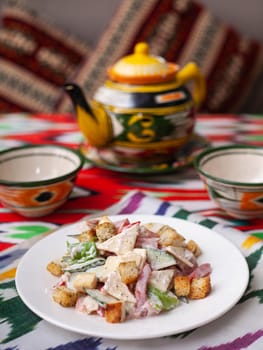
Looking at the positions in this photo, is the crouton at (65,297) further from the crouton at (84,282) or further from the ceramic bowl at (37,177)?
the ceramic bowl at (37,177)

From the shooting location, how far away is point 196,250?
0.77 meters

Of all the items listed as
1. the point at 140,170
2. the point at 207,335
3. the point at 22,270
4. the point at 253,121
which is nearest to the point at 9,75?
the point at 253,121

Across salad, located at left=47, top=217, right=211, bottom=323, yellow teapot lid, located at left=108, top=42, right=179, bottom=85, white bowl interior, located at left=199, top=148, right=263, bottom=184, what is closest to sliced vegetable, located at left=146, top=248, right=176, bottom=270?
salad, located at left=47, top=217, right=211, bottom=323

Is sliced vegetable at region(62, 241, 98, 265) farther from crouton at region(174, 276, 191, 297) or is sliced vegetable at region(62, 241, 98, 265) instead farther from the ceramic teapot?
the ceramic teapot

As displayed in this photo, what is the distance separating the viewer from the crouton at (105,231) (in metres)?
0.76

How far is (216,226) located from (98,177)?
312 millimetres

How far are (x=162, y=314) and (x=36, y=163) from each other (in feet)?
1.65

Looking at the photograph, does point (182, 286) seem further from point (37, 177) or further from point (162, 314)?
point (37, 177)

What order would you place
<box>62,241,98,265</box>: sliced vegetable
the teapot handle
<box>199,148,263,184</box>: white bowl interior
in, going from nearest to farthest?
<box>62,241,98,265</box>: sliced vegetable < <box>199,148,263,184</box>: white bowl interior < the teapot handle

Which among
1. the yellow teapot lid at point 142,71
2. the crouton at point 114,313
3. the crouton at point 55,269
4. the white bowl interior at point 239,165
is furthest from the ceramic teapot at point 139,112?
the crouton at point 114,313

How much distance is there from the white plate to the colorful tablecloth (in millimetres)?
24

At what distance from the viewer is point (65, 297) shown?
0.65m

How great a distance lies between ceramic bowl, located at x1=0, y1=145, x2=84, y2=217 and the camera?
898 millimetres

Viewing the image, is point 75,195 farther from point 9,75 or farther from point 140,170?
point 9,75
